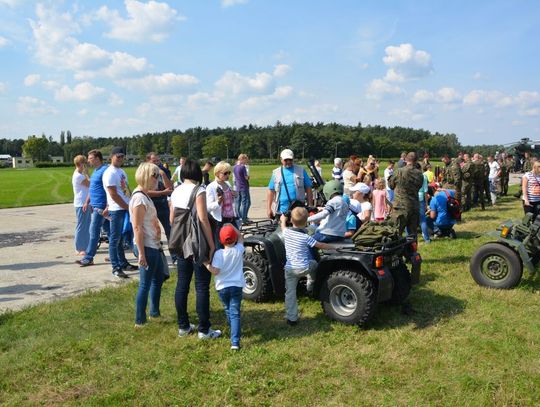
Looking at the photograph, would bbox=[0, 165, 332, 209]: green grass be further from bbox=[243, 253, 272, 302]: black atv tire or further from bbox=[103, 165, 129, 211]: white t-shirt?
bbox=[243, 253, 272, 302]: black atv tire

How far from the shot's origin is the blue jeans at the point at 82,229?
28.1 feet

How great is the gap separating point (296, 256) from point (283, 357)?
117cm

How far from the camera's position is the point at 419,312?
5.46 metres

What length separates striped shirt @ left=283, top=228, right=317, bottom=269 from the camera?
16.4 ft

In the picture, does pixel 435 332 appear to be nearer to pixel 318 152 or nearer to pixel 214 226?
pixel 214 226

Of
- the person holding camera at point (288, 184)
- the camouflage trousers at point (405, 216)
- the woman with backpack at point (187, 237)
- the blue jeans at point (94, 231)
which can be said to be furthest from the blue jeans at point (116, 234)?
the camouflage trousers at point (405, 216)

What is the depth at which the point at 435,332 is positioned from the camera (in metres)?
4.85

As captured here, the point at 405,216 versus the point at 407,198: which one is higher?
the point at 407,198

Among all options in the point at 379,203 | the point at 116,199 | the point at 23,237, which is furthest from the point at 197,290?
Result: the point at 23,237

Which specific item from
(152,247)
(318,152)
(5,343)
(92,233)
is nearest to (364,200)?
(152,247)

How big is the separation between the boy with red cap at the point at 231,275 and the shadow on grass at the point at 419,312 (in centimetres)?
154

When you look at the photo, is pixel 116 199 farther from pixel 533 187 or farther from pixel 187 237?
pixel 533 187

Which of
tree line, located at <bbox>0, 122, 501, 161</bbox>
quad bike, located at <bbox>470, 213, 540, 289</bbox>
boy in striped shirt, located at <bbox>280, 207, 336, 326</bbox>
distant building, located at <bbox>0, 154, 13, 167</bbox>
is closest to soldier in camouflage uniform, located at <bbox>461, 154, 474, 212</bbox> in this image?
quad bike, located at <bbox>470, 213, 540, 289</bbox>

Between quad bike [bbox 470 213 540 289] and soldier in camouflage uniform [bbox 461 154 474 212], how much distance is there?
800 cm
